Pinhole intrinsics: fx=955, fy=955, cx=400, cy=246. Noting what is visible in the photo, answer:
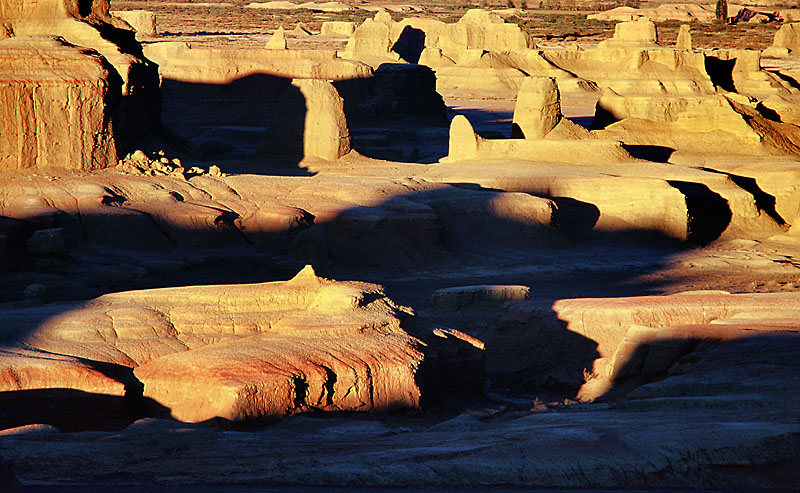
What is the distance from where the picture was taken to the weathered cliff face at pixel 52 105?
47.5 feet

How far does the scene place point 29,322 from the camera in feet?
26.9

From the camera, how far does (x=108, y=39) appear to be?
19.3 meters

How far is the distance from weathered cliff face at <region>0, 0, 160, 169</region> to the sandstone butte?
0.07 meters

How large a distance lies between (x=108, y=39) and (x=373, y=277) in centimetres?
840

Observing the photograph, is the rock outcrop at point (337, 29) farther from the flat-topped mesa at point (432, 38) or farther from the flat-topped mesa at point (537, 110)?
the flat-topped mesa at point (537, 110)

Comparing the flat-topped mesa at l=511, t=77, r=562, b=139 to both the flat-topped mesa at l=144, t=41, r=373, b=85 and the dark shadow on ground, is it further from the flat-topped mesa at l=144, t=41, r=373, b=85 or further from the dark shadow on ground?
the flat-topped mesa at l=144, t=41, r=373, b=85

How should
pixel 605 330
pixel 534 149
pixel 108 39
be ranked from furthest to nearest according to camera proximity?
pixel 534 149, pixel 108 39, pixel 605 330

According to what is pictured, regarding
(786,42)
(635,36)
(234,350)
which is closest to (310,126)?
(234,350)

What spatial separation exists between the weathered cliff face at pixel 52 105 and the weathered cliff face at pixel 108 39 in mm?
625

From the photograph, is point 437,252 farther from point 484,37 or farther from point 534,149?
point 484,37

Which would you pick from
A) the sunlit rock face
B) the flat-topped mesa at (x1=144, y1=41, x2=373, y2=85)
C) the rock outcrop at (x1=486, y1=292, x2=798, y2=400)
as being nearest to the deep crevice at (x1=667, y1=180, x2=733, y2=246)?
the rock outcrop at (x1=486, y1=292, x2=798, y2=400)

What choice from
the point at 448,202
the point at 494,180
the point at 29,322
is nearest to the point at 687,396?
the point at 29,322

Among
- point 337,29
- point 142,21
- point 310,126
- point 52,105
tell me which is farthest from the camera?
point 337,29

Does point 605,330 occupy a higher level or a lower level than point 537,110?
lower
